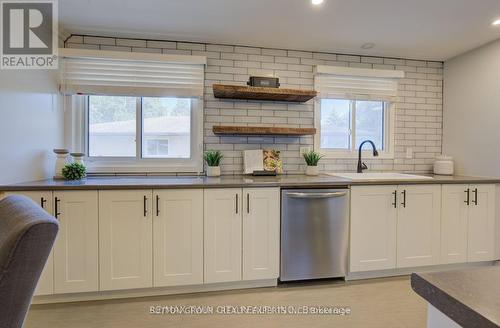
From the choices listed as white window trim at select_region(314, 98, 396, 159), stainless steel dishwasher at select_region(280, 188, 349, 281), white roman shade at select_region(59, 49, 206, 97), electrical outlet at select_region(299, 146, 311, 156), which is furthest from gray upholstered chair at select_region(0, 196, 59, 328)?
white window trim at select_region(314, 98, 396, 159)

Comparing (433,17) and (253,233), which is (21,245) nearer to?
(253,233)

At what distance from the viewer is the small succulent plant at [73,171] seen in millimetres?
2400

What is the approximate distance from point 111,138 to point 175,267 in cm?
143

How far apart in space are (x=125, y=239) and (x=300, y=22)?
7.44ft

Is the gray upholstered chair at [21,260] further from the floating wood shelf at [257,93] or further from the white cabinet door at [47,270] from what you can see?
the floating wood shelf at [257,93]

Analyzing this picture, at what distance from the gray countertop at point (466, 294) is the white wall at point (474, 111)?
111 inches

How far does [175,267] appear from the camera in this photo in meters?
2.24

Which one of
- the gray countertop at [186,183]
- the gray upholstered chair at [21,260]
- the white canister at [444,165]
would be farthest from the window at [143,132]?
the white canister at [444,165]

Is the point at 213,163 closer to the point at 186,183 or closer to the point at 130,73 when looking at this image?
the point at 186,183

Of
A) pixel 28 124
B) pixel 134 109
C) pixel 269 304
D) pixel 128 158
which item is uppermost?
pixel 134 109

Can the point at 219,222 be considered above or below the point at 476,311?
below

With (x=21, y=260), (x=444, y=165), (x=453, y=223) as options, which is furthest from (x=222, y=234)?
(x=444, y=165)

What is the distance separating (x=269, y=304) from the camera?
2.15 metres

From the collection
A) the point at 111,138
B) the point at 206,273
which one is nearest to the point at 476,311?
the point at 206,273
